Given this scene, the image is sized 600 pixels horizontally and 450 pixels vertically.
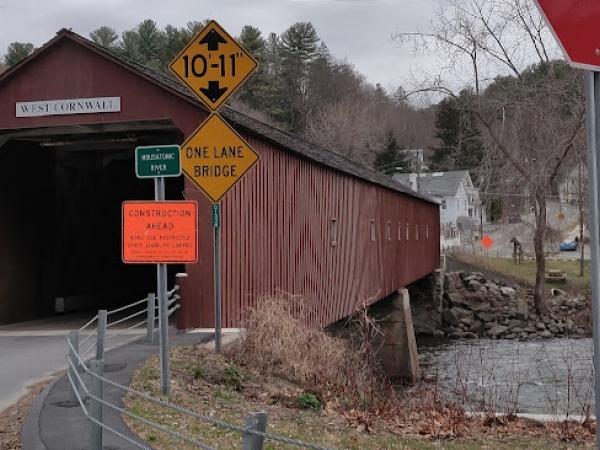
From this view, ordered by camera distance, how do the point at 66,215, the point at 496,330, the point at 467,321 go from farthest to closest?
1. the point at 467,321
2. the point at 496,330
3. the point at 66,215

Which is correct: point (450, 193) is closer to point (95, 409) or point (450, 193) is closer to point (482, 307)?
point (482, 307)

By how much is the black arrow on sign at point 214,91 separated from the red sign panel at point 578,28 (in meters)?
5.21

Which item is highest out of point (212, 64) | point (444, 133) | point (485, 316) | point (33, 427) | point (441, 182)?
point (444, 133)

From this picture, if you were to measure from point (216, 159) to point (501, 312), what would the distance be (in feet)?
88.3

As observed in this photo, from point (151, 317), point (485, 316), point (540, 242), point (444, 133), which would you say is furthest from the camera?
point (444, 133)

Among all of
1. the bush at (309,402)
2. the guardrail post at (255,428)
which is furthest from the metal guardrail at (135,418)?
the bush at (309,402)

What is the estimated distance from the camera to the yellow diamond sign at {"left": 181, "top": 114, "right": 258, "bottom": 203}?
7.03 meters

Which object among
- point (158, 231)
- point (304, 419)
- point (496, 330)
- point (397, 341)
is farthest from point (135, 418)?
point (496, 330)

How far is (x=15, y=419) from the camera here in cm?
590

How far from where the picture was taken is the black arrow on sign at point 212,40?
23.1 ft

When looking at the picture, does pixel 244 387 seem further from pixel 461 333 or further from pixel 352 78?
pixel 352 78

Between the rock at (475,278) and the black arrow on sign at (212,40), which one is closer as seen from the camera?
the black arrow on sign at (212,40)

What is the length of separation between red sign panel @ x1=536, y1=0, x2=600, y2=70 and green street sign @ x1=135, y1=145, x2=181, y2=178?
4209 millimetres

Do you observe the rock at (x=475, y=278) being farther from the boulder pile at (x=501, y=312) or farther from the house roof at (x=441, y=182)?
the house roof at (x=441, y=182)
